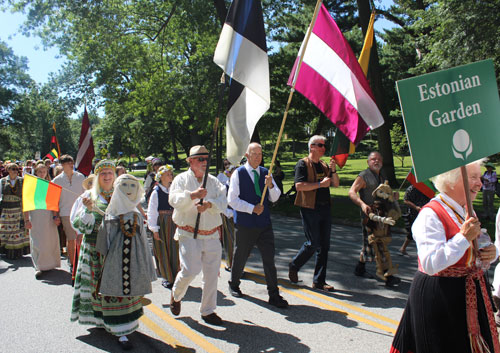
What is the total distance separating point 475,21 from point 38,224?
14.4m

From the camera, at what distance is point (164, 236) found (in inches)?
266

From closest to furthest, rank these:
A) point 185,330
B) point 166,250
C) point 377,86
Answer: point 185,330 → point 166,250 → point 377,86

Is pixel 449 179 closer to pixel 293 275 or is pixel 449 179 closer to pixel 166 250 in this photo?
pixel 293 275

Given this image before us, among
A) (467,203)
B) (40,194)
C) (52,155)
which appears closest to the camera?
(467,203)

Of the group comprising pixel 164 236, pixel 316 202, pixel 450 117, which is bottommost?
pixel 164 236

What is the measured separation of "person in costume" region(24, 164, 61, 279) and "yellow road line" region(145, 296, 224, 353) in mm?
2964

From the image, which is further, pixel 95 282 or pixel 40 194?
pixel 40 194

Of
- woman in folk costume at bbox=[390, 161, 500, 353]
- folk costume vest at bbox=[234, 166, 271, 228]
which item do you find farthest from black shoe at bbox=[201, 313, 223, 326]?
woman in folk costume at bbox=[390, 161, 500, 353]

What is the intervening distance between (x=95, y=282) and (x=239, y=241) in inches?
75.7

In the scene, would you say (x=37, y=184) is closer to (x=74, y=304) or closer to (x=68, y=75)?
(x=74, y=304)

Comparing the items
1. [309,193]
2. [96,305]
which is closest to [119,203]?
[96,305]

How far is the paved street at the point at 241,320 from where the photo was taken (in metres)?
4.44

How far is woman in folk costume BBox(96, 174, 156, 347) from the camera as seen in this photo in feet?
14.7

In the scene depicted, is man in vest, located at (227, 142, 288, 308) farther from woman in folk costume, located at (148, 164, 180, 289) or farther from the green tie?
woman in folk costume, located at (148, 164, 180, 289)
